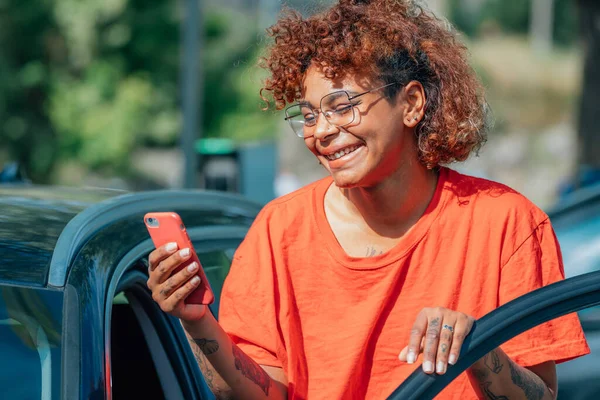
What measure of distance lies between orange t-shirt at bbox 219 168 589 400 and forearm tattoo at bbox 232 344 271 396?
0.04m

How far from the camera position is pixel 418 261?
2.10m

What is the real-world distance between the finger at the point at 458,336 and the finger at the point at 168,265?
0.51 metres

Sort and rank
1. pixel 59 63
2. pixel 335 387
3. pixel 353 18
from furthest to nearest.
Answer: pixel 59 63, pixel 353 18, pixel 335 387

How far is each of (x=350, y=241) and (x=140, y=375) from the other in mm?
670

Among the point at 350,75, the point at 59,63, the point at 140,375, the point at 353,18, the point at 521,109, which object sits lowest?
the point at 140,375

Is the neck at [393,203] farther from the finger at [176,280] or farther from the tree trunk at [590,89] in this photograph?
the tree trunk at [590,89]

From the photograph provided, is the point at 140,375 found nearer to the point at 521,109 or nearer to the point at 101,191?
the point at 101,191

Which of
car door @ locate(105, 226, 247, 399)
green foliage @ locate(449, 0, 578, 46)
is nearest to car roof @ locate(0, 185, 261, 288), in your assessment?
car door @ locate(105, 226, 247, 399)

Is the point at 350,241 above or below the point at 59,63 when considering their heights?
below

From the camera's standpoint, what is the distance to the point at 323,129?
2.12m

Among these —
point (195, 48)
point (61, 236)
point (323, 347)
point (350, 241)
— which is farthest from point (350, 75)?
point (195, 48)

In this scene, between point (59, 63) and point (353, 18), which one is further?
point (59, 63)

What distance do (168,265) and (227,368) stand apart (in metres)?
0.31

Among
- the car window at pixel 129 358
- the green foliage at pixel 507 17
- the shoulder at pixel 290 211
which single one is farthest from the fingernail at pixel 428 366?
the green foliage at pixel 507 17
